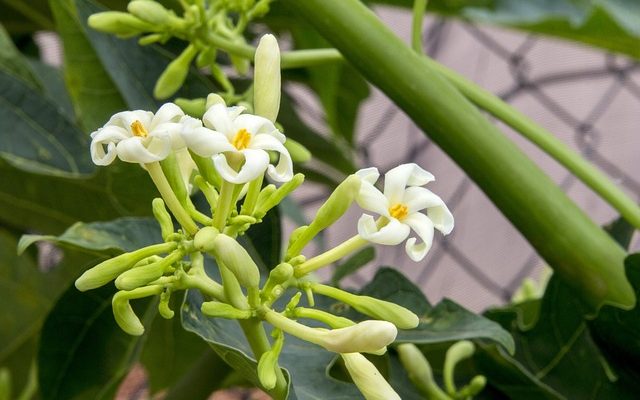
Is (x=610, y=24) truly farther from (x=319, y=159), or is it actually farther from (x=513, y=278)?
(x=513, y=278)

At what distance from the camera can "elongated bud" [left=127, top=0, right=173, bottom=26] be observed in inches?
15.6

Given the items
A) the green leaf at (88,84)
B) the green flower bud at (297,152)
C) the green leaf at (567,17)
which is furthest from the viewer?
the green leaf at (567,17)

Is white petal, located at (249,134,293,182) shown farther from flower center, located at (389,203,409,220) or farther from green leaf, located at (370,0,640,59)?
green leaf, located at (370,0,640,59)

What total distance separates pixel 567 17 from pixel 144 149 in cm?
51

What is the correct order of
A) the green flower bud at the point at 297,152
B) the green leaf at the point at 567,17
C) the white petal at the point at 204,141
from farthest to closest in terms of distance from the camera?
the green leaf at the point at 567,17 < the green flower bud at the point at 297,152 < the white petal at the point at 204,141

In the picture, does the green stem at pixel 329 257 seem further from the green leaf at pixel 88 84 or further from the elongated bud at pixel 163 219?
the green leaf at pixel 88 84

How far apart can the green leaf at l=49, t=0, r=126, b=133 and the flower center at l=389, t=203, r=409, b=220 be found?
272 mm

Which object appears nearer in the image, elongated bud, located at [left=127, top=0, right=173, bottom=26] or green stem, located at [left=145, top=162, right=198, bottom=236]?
green stem, located at [left=145, top=162, right=198, bottom=236]

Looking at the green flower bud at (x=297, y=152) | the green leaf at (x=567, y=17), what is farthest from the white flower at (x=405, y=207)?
the green leaf at (x=567, y=17)

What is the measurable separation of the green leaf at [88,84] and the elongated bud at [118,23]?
0.10m

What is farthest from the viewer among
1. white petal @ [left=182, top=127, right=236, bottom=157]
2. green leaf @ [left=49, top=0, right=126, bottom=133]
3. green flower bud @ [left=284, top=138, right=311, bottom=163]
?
green leaf @ [left=49, top=0, right=126, bottom=133]

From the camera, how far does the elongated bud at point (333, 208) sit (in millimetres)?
276

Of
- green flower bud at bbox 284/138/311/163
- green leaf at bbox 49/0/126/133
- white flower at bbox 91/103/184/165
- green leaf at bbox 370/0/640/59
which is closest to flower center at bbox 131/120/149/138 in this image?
white flower at bbox 91/103/184/165

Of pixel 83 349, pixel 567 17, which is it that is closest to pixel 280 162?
pixel 83 349
